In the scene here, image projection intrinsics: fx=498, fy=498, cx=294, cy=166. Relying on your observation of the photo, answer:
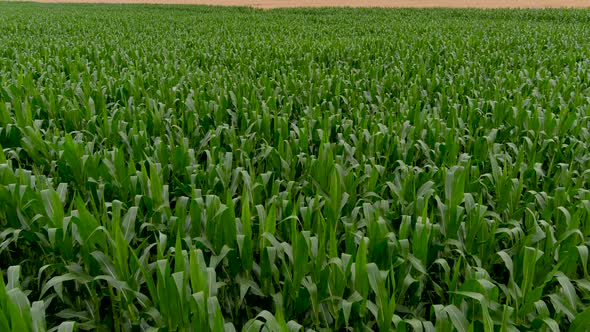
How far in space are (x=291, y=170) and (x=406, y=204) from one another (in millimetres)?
1092

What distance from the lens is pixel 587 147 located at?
4523mm

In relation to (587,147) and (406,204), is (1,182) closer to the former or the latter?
(406,204)

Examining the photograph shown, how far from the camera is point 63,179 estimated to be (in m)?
3.80

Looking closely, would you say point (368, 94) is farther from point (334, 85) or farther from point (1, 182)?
point (1, 182)

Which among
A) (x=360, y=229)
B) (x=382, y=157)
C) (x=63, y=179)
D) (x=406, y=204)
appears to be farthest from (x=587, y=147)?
(x=63, y=179)

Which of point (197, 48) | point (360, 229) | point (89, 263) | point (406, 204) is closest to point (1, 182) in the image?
point (89, 263)

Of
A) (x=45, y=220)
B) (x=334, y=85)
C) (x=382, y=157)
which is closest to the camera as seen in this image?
(x=45, y=220)

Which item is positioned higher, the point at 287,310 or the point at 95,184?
the point at 95,184

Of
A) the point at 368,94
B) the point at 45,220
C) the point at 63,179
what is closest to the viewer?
the point at 45,220

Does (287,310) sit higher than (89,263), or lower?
lower

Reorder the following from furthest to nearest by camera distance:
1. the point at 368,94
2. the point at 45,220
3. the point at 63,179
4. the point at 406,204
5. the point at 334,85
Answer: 1. the point at 334,85
2. the point at 368,94
3. the point at 63,179
4. the point at 406,204
5. the point at 45,220

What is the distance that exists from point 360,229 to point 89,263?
1.67 m

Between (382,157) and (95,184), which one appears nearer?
(95,184)

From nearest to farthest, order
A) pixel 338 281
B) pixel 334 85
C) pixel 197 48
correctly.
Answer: pixel 338 281, pixel 334 85, pixel 197 48
